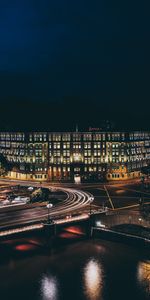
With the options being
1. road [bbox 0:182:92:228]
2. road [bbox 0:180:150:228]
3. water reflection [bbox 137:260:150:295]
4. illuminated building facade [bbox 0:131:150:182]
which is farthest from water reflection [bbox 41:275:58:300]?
illuminated building facade [bbox 0:131:150:182]

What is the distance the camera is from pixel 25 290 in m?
69.0

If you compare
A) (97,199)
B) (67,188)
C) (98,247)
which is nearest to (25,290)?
(98,247)

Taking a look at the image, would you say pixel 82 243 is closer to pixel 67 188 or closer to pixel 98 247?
pixel 98 247

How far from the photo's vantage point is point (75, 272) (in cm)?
7594

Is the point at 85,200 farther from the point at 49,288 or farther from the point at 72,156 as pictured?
the point at 49,288

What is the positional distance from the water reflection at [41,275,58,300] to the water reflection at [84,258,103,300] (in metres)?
5.27

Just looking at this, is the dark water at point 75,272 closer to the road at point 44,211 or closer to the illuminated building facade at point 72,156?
the road at point 44,211

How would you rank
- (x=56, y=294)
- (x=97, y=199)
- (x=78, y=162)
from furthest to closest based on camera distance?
(x=78, y=162)
(x=97, y=199)
(x=56, y=294)

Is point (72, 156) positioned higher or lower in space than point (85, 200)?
higher

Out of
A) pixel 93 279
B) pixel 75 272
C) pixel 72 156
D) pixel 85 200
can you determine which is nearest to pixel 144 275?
pixel 93 279

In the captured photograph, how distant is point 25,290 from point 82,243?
24714 mm

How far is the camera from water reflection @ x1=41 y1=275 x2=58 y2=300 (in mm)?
67062

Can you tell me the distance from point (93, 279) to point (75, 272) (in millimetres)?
4473

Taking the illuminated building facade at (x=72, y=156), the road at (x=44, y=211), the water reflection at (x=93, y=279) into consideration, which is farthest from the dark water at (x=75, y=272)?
the illuminated building facade at (x=72, y=156)
